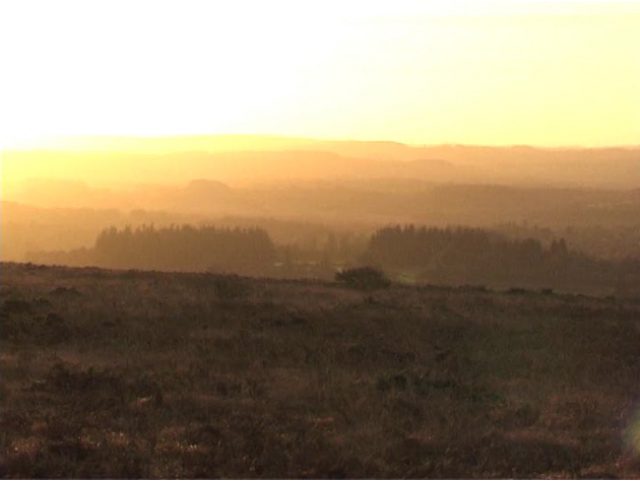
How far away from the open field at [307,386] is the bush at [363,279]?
15.5ft

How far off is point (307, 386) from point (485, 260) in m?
71.6

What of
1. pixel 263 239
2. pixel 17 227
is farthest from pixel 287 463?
pixel 263 239

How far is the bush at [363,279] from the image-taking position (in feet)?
95.4

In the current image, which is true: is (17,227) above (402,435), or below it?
below

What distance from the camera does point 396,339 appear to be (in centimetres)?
1814

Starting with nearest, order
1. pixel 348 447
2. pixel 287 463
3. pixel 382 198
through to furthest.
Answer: pixel 287 463, pixel 348 447, pixel 382 198

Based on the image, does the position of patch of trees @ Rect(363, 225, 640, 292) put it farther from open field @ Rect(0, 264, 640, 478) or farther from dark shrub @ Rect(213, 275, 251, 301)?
open field @ Rect(0, 264, 640, 478)

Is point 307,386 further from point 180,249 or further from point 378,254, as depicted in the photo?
point 378,254

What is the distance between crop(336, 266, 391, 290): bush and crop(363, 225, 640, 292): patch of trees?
107ft

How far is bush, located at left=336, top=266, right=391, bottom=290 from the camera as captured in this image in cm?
2908

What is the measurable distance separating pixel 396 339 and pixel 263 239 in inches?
2631

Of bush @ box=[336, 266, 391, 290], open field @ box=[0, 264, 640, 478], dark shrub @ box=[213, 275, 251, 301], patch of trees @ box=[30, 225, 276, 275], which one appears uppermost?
open field @ box=[0, 264, 640, 478]

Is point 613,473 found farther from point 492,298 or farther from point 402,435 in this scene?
point 492,298

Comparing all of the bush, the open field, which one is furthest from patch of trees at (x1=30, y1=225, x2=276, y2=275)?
the open field
